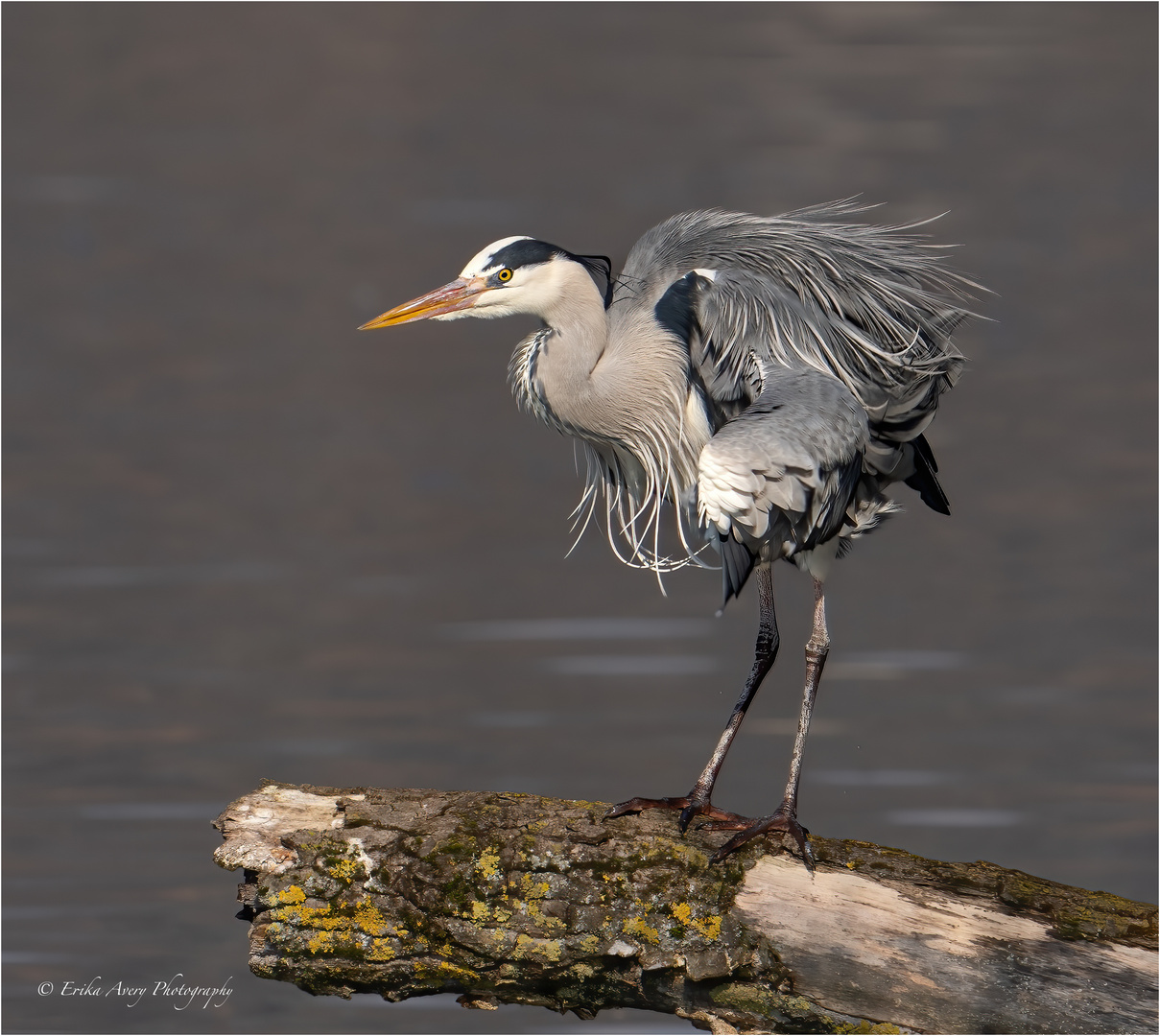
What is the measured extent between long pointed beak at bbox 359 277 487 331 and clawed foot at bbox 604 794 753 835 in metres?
1.81

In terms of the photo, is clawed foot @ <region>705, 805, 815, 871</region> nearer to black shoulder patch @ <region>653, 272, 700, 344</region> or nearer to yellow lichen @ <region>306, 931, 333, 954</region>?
yellow lichen @ <region>306, 931, 333, 954</region>

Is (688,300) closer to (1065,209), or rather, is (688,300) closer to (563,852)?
(563,852)

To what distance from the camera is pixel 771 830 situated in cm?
501

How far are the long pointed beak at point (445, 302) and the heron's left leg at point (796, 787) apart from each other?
A: 1.54 meters

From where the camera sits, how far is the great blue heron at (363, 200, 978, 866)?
561 cm

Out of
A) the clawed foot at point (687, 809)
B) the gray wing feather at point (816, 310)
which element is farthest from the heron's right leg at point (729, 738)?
the gray wing feather at point (816, 310)

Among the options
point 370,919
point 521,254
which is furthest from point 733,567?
point 370,919

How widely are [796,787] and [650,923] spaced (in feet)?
2.86

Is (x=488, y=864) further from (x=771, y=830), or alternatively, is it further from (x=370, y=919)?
(x=771, y=830)

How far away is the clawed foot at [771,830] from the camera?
15.8ft

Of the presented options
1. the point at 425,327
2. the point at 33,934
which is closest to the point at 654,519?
the point at 33,934

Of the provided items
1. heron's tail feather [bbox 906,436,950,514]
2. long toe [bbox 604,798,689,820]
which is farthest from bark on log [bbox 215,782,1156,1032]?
heron's tail feather [bbox 906,436,950,514]

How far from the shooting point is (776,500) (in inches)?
198

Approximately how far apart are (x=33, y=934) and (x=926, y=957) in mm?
4059
